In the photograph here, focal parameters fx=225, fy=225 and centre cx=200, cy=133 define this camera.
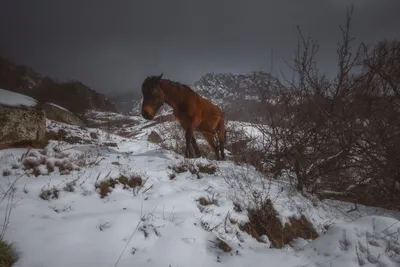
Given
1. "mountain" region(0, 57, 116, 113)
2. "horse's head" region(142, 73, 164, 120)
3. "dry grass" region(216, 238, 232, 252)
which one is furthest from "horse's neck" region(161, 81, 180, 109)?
"mountain" region(0, 57, 116, 113)

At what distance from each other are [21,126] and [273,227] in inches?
211

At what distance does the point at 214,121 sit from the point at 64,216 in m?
5.87

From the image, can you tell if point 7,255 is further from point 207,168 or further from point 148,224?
point 207,168

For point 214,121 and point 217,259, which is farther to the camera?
point 214,121

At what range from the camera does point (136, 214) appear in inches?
119

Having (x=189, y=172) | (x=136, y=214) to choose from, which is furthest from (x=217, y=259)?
(x=189, y=172)

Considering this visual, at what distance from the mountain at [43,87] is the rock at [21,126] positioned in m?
7.62

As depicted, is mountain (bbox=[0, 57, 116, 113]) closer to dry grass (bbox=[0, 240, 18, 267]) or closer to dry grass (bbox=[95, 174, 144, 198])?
dry grass (bbox=[95, 174, 144, 198])

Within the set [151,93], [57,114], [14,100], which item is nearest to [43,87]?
[57,114]

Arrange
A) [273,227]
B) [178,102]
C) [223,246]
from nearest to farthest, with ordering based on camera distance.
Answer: [223,246] < [273,227] < [178,102]

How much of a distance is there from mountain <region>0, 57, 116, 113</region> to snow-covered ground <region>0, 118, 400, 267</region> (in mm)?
9933

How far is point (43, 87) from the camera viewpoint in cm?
1392

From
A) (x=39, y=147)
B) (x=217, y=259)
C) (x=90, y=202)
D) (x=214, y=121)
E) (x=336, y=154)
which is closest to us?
(x=217, y=259)

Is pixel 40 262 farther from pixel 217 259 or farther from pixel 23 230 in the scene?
pixel 217 259
